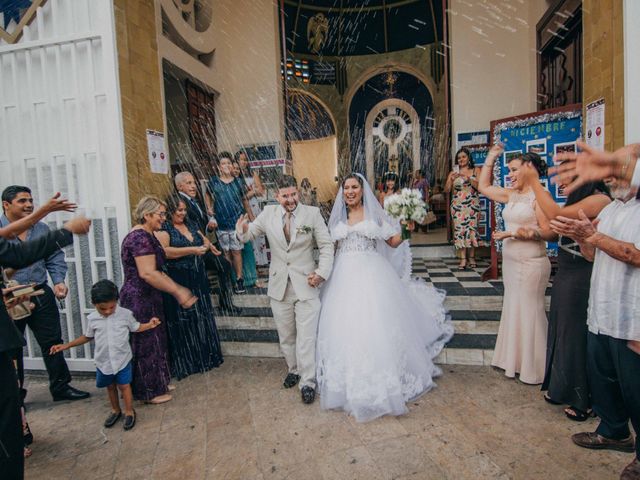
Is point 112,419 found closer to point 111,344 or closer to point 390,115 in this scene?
point 111,344

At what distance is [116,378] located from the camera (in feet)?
10.2

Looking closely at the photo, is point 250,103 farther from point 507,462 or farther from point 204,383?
point 507,462

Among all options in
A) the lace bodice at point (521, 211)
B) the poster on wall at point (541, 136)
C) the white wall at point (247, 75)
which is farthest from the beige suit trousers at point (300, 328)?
the white wall at point (247, 75)

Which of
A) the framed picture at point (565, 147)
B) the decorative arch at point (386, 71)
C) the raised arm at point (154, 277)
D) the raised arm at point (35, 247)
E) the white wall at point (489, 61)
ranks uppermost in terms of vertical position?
the decorative arch at point (386, 71)

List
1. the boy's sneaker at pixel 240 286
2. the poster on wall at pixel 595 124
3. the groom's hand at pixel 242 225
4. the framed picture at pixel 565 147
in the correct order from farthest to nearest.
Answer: the boy's sneaker at pixel 240 286, the framed picture at pixel 565 147, the poster on wall at pixel 595 124, the groom's hand at pixel 242 225

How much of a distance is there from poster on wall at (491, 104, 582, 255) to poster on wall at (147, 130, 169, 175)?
4.45m

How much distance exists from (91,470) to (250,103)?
7805 millimetres

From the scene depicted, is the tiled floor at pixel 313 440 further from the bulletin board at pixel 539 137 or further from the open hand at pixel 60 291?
the bulletin board at pixel 539 137

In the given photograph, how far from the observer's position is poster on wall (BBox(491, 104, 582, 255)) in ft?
16.5

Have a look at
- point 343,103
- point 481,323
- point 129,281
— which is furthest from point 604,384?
point 343,103

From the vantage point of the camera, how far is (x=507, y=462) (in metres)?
2.41

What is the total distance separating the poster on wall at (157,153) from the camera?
4.60 metres

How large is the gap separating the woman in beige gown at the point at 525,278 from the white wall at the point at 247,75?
21.2 feet

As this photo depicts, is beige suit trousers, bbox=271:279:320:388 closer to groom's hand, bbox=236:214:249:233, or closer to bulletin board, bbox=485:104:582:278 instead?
groom's hand, bbox=236:214:249:233
